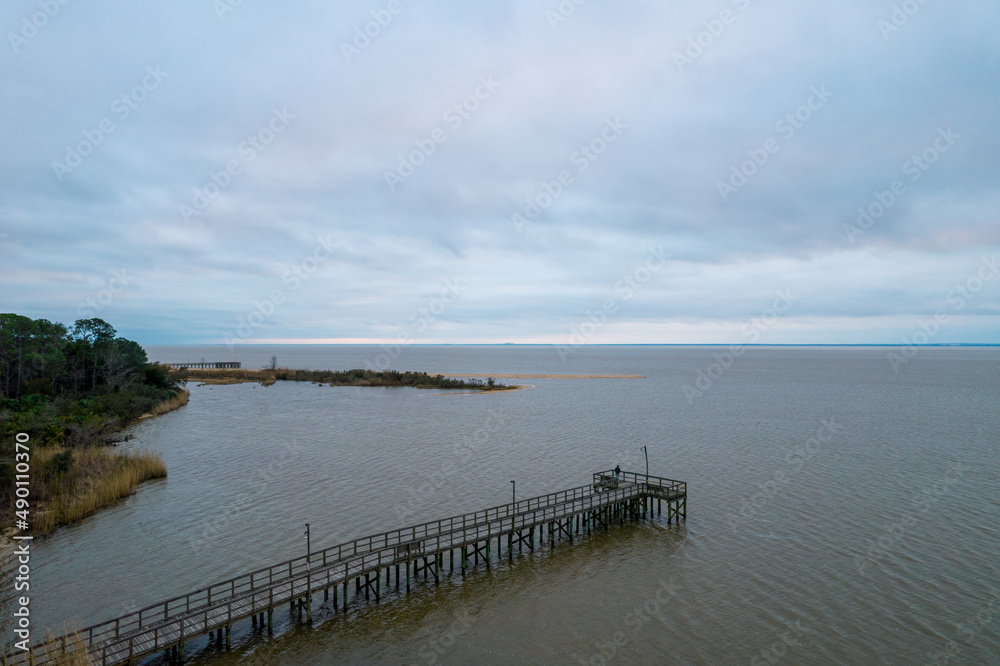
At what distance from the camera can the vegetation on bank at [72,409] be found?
106 ft

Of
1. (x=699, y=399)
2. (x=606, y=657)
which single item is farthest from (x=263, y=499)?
(x=699, y=399)

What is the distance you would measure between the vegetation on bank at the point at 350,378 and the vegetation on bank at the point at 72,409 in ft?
111

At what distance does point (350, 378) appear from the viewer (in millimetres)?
126188

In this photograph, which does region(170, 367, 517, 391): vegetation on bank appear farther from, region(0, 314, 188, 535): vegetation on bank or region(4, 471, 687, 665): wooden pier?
region(4, 471, 687, 665): wooden pier

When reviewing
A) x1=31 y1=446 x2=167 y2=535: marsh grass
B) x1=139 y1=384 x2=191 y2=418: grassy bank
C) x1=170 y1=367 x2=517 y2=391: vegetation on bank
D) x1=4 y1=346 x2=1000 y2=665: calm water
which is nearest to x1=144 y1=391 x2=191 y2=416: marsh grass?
x1=139 y1=384 x2=191 y2=418: grassy bank

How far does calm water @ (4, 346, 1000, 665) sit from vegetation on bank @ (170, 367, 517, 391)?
5134 cm

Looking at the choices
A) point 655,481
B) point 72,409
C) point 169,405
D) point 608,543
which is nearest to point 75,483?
point 72,409

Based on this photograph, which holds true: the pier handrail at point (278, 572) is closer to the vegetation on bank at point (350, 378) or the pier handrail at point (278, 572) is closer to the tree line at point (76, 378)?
the tree line at point (76, 378)

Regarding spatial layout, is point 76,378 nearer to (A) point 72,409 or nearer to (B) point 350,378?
(A) point 72,409

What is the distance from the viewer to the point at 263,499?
35906 mm

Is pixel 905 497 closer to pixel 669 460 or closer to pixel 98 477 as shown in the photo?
pixel 669 460

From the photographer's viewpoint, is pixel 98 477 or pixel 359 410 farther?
pixel 359 410

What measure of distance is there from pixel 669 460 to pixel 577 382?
8821cm

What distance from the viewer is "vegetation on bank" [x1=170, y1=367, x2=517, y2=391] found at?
115438 mm
